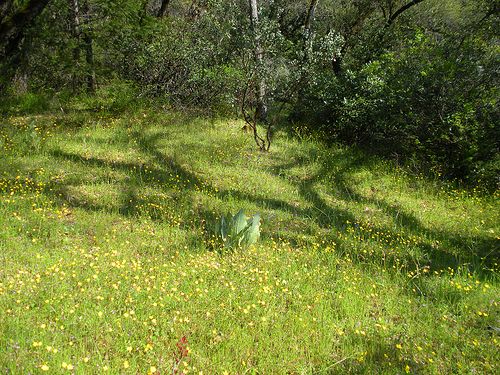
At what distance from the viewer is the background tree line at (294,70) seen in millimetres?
6934

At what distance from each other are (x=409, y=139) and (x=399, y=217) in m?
3.35

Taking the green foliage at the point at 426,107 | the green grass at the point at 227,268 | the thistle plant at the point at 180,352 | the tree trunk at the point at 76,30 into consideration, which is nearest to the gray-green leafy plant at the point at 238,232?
the green grass at the point at 227,268

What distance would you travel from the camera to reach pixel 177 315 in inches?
103

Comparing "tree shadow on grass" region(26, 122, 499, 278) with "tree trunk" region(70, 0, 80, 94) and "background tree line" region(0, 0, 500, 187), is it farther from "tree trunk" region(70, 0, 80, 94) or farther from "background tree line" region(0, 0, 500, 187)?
"tree trunk" region(70, 0, 80, 94)

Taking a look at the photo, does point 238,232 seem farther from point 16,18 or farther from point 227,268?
point 16,18

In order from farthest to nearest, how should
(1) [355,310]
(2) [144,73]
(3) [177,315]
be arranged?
(2) [144,73]
(1) [355,310]
(3) [177,315]

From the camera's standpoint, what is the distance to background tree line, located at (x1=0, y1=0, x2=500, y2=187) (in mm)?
6934

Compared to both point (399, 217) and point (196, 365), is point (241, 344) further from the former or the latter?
point (399, 217)

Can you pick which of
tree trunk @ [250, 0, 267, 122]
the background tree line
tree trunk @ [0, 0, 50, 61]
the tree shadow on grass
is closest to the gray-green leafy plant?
the tree shadow on grass

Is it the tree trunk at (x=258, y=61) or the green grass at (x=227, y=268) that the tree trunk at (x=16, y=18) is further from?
the tree trunk at (x=258, y=61)

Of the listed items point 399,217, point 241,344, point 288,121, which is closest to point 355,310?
point 241,344

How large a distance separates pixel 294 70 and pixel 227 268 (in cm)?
619

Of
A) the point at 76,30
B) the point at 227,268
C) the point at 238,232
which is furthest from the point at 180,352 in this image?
the point at 76,30

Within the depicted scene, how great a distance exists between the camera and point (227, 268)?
337cm
